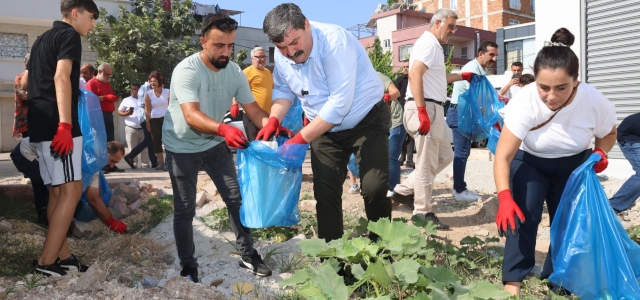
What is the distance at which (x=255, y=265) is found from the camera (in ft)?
11.3

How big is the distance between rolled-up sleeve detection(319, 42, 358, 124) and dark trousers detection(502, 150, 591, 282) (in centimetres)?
102

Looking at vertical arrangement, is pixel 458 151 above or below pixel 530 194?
below

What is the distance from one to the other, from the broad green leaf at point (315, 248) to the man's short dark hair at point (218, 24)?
1.31 m

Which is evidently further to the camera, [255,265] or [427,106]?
[427,106]

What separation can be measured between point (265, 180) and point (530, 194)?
1475 millimetres

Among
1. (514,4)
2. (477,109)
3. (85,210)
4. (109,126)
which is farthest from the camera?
(514,4)

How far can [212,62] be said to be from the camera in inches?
127

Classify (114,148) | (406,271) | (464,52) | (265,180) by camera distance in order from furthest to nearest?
1. (464,52)
2. (114,148)
3. (265,180)
4. (406,271)

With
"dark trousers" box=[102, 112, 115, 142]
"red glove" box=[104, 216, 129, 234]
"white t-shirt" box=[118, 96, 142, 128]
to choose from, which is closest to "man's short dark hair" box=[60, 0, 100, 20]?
"red glove" box=[104, 216, 129, 234]

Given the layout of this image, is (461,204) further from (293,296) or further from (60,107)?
(60,107)

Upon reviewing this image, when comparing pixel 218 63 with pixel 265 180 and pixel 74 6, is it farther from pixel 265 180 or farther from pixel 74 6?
pixel 74 6

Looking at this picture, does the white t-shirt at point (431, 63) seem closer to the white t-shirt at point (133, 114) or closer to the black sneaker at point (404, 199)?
the black sneaker at point (404, 199)

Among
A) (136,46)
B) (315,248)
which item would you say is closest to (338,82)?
(315,248)

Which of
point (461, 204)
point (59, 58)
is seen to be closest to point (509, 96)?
point (461, 204)
